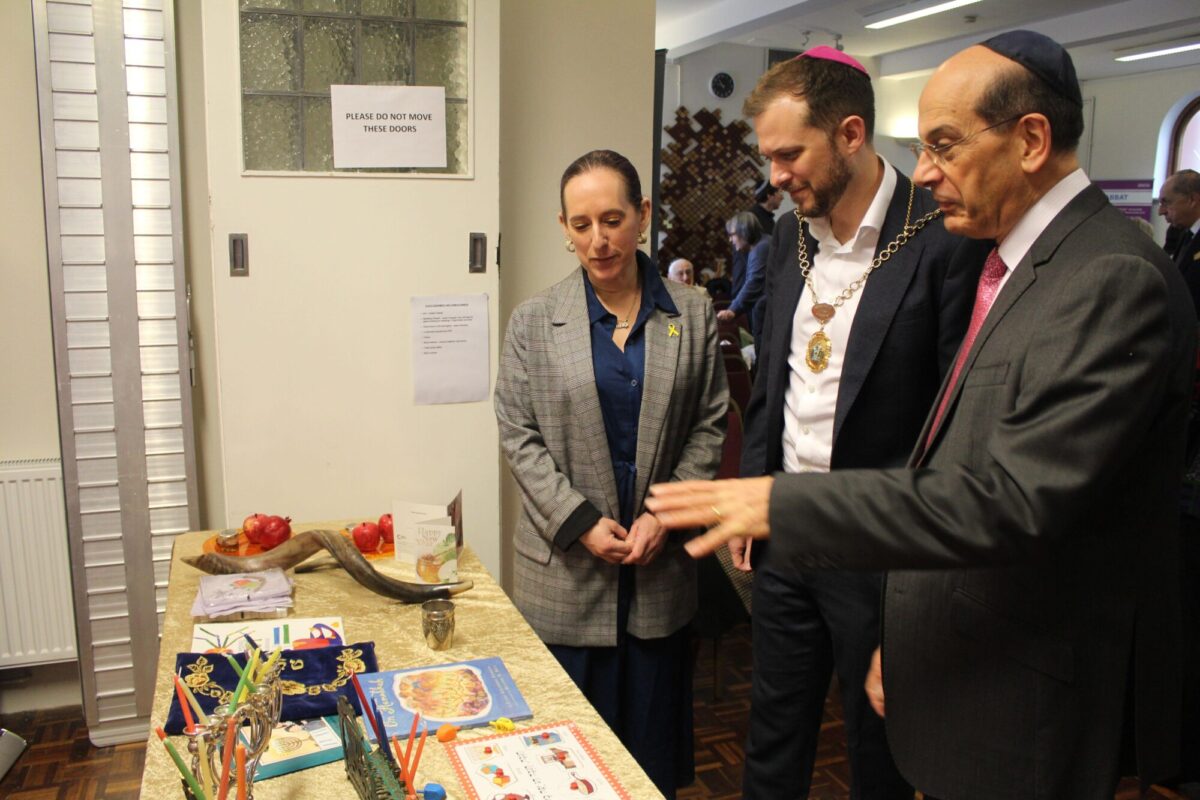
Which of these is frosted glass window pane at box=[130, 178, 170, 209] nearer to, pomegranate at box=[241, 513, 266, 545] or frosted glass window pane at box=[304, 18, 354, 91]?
frosted glass window pane at box=[304, 18, 354, 91]

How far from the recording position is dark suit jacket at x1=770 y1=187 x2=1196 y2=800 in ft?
3.62

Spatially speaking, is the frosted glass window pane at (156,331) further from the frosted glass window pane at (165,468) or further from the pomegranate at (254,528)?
the pomegranate at (254,528)

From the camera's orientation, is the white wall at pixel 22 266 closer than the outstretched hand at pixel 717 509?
No

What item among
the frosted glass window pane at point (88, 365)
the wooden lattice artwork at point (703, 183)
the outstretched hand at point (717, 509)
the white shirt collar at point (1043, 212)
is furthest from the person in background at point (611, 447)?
the wooden lattice artwork at point (703, 183)

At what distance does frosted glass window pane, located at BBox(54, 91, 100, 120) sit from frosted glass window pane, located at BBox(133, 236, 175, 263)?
337 millimetres

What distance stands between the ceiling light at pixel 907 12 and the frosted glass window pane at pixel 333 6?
6.13 m

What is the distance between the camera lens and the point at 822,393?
1.73 metres

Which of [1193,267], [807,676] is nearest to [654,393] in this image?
[807,676]

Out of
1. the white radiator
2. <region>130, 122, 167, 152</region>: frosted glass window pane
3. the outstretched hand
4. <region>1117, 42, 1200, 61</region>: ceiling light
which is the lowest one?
the white radiator

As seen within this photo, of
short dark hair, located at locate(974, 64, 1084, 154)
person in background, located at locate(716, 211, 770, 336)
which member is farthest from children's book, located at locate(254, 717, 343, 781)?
person in background, located at locate(716, 211, 770, 336)

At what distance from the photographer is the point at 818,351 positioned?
68.2 inches

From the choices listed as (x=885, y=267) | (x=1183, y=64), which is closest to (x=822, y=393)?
(x=885, y=267)

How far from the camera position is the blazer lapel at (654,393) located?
192cm

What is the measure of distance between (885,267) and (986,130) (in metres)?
0.45
